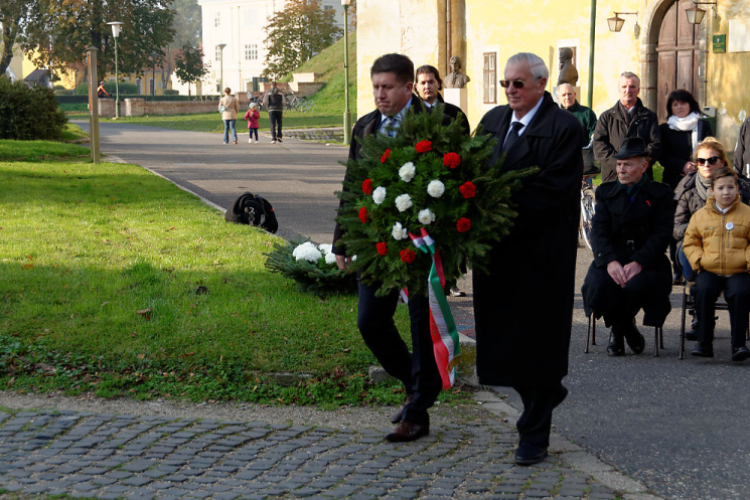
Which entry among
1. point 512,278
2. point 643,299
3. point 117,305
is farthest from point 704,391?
point 117,305

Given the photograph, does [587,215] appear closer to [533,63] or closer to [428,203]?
[533,63]

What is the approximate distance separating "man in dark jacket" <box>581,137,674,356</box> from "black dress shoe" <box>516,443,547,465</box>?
8.19 feet

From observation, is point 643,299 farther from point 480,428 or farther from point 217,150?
point 217,150

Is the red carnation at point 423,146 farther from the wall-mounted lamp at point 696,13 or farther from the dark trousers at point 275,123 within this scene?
the dark trousers at point 275,123

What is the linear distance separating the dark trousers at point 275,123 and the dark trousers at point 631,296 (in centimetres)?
2613

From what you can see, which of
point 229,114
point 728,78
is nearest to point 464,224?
point 728,78

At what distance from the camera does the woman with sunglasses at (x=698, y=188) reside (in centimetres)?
814

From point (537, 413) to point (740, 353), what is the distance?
2649 millimetres

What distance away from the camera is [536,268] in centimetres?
469

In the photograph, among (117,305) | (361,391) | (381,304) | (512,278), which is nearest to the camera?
(512,278)

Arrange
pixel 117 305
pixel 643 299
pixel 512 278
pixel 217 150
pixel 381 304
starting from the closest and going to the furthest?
pixel 512 278, pixel 381 304, pixel 643 299, pixel 117 305, pixel 217 150

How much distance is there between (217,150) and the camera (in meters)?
29.0

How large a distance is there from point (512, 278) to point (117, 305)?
13.6 feet

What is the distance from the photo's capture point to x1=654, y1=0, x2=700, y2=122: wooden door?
73.8 ft
